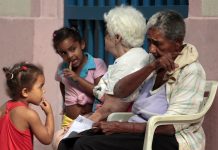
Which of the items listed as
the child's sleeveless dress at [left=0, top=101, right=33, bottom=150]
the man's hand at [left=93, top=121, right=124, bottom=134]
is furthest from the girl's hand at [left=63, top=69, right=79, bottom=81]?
the man's hand at [left=93, top=121, right=124, bottom=134]

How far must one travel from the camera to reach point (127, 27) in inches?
217

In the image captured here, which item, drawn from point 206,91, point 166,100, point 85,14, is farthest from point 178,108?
point 85,14

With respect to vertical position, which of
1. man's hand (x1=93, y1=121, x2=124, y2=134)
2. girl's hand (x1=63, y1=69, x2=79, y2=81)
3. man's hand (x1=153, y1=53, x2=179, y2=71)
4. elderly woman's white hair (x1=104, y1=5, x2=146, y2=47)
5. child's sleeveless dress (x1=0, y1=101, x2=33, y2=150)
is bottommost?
child's sleeveless dress (x1=0, y1=101, x2=33, y2=150)

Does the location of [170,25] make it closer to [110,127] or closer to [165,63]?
[165,63]

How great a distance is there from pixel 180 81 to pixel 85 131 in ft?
2.56

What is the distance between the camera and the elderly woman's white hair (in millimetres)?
5512

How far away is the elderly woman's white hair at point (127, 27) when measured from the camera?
5.51 meters

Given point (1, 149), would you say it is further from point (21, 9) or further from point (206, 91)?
point (21, 9)

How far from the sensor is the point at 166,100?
16.9 ft

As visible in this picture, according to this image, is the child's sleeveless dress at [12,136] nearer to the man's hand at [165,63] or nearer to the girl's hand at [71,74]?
the girl's hand at [71,74]

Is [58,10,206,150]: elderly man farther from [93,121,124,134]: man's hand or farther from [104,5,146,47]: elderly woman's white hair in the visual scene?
[104,5,146,47]: elderly woman's white hair

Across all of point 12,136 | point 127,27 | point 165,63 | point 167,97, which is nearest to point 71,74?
point 127,27

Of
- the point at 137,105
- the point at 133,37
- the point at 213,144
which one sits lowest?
the point at 213,144

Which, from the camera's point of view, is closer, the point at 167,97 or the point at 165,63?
the point at 165,63
